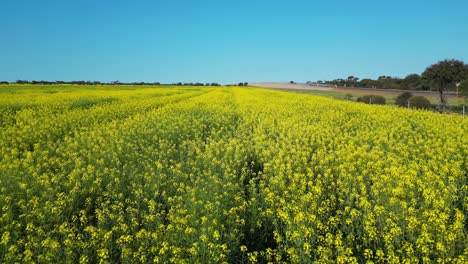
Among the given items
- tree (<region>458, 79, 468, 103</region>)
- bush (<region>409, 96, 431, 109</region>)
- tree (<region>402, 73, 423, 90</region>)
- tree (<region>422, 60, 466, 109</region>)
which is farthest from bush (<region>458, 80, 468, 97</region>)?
tree (<region>402, 73, 423, 90</region>)

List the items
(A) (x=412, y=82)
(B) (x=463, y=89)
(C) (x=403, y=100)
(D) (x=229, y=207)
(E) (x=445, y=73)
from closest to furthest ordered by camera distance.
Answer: (D) (x=229, y=207) → (B) (x=463, y=89) → (C) (x=403, y=100) → (E) (x=445, y=73) → (A) (x=412, y=82)

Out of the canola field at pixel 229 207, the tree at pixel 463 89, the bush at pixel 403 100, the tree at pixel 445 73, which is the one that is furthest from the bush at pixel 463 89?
the canola field at pixel 229 207

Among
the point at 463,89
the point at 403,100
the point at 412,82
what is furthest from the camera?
the point at 412,82

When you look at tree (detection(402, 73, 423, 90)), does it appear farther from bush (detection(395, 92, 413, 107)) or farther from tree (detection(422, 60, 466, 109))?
bush (detection(395, 92, 413, 107))

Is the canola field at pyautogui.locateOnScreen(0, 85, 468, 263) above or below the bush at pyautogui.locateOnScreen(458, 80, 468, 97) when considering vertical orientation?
below

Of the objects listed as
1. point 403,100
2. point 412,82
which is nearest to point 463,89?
point 403,100

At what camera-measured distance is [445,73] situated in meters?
55.2

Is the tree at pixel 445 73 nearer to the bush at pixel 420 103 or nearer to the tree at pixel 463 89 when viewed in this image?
the tree at pixel 463 89

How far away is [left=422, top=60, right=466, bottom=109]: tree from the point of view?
55094 millimetres

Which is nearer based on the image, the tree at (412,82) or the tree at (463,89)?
the tree at (463,89)

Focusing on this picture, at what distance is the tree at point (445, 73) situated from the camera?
55.1 m

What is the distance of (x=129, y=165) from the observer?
11.0 metres

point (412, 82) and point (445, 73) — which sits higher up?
point (445, 73)

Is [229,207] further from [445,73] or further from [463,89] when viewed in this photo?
[445,73]
